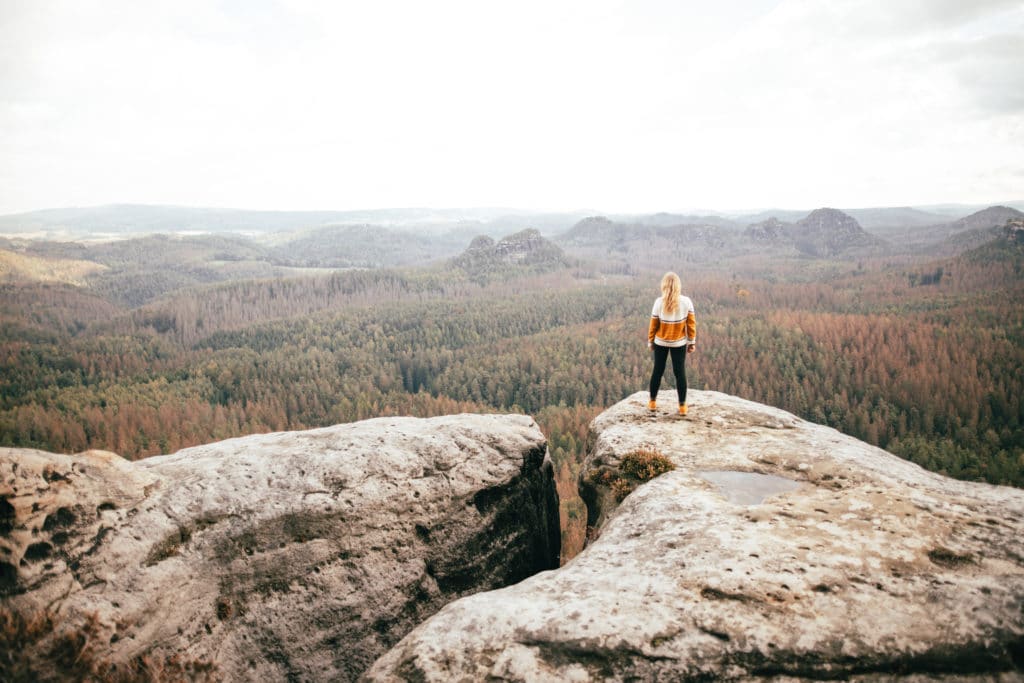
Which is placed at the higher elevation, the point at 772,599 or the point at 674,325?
the point at 674,325

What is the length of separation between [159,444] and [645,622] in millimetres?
72971

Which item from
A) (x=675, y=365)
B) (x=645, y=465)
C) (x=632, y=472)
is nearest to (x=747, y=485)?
(x=645, y=465)

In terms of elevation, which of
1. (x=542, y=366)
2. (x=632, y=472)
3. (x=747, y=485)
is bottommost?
(x=542, y=366)

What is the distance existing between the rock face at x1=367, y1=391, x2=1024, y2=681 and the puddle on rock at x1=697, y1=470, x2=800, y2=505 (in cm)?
12

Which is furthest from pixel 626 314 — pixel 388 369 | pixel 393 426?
pixel 393 426

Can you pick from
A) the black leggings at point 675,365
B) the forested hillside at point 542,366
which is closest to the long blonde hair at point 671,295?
the black leggings at point 675,365

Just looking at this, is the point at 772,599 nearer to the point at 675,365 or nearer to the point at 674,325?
the point at 675,365

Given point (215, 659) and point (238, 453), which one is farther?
point (238, 453)

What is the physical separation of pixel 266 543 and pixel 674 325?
1054 cm

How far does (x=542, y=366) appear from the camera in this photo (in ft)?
326

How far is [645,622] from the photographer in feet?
20.7

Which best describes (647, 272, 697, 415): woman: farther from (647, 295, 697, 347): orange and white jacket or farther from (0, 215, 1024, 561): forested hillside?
(0, 215, 1024, 561): forested hillside

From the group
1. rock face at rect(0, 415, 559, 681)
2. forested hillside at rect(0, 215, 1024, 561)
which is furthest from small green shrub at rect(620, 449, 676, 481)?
forested hillside at rect(0, 215, 1024, 561)

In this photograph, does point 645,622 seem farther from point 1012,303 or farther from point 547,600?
point 1012,303
